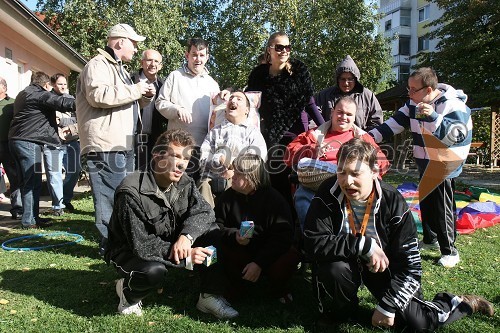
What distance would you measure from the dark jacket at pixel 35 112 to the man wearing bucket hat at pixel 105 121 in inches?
69.2

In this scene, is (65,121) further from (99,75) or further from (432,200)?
(432,200)

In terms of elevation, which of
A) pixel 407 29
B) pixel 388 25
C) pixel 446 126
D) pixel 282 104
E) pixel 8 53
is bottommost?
pixel 446 126

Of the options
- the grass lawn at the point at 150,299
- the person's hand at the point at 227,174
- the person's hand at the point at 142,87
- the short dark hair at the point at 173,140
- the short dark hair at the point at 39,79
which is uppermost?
the short dark hair at the point at 39,79

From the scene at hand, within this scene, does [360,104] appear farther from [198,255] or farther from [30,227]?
[30,227]

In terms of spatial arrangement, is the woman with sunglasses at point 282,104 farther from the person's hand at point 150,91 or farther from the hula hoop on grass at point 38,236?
the hula hoop on grass at point 38,236

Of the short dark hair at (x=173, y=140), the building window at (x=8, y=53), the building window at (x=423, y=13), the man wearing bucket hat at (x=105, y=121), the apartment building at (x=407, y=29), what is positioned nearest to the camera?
the short dark hair at (x=173, y=140)

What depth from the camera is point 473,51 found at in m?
21.7

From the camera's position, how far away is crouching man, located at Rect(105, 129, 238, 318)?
10.7 feet

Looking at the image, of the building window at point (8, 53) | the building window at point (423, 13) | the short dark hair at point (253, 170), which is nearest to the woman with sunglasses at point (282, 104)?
the short dark hair at point (253, 170)

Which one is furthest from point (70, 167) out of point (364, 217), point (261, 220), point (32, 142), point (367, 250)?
point (367, 250)

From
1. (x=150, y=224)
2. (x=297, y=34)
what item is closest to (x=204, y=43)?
(x=150, y=224)

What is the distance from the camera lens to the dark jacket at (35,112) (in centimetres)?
641

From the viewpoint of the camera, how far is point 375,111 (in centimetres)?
540

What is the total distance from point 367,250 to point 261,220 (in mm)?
1030
